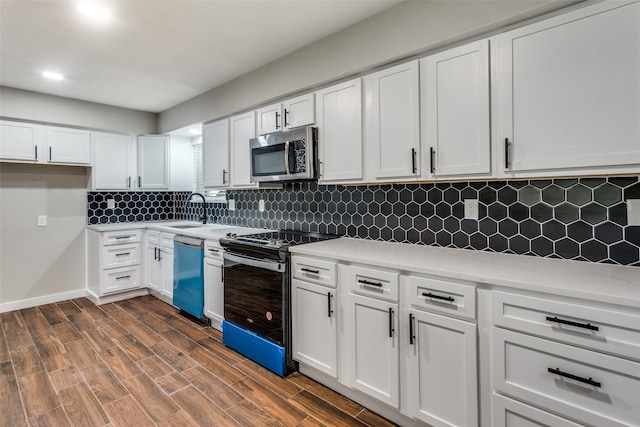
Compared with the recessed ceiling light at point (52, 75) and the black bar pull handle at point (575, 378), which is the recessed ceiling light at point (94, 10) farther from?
the black bar pull handle at point (575, 378)

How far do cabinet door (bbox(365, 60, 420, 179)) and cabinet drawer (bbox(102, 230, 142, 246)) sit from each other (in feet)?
10.8

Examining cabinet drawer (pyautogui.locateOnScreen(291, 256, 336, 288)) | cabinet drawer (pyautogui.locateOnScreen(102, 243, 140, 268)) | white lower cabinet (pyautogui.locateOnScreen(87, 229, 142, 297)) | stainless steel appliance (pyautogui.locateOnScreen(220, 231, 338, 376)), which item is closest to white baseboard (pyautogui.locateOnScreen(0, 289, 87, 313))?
white lower cabinet (pyautogui.locateOnScreen(87, 229, 142, 297))

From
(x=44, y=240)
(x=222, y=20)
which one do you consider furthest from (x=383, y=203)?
(x=44, y=240)

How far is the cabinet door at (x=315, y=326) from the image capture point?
205cm

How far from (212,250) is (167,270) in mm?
1054

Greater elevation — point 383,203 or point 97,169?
point 97,169


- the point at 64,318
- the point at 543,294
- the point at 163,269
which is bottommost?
the point at 64,318

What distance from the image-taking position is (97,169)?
4051 millimetres

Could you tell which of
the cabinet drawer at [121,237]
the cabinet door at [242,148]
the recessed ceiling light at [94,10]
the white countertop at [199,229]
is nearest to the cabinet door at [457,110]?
the cabinet door at [242,148]

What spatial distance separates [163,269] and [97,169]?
158 centimetres

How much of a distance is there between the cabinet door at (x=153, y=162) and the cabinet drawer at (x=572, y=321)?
4303 millimetres

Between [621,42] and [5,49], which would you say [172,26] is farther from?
[621,42]

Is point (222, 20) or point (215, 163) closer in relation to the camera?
point (222, 20)

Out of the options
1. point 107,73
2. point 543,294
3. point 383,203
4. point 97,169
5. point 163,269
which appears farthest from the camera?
point 97,169
